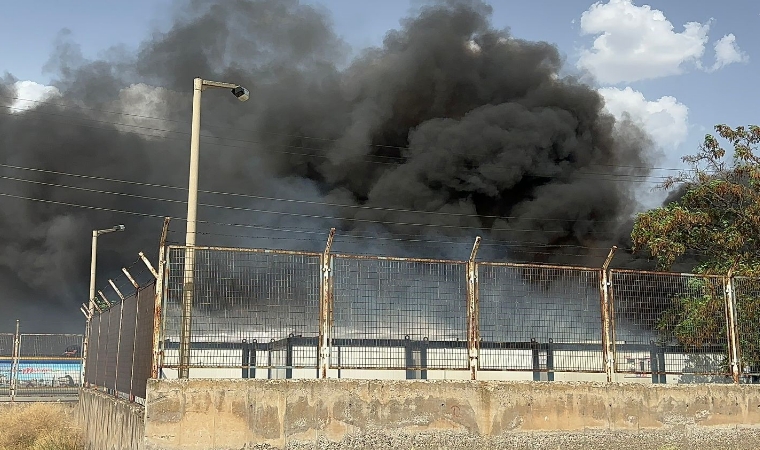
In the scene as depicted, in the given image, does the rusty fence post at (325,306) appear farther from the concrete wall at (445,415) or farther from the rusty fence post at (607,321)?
the rusty fence post at (607,321)

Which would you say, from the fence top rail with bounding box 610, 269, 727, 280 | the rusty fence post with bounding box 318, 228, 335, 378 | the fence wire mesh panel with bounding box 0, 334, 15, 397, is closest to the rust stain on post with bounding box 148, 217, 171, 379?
the rusty fence post with bounding box 318, 228, 335, 378

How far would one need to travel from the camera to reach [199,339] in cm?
909

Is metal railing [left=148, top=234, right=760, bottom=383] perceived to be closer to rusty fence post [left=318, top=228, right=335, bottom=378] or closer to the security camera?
rusty fence post [left=318, top=228, right=335, bottom=378]

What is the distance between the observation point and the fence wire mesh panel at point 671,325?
1142 cm

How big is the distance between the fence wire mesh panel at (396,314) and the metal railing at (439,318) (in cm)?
2

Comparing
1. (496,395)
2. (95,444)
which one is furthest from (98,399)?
(496,395)

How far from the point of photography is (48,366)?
45.2 meters

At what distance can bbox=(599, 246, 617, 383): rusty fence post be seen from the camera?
36.3 ft

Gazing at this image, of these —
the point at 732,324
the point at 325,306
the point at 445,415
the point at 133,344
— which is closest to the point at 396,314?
the point at 325,306

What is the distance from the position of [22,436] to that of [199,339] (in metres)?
11.3

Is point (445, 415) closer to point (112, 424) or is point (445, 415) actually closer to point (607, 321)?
point (607, 321)

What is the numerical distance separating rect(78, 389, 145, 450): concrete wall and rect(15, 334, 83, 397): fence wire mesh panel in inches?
564

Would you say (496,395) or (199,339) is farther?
(496,395)

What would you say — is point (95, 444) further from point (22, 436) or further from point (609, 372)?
point (609, 372)
